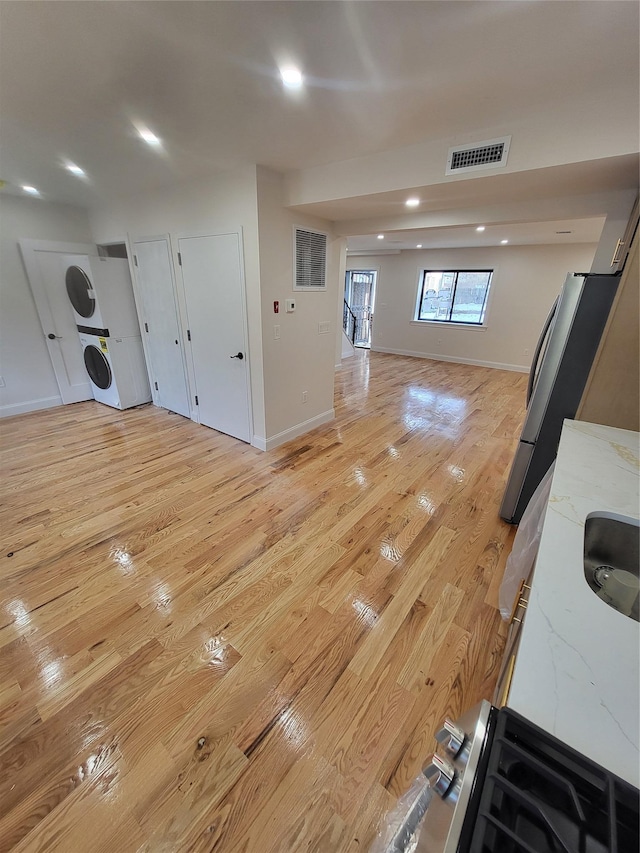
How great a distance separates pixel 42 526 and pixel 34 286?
3.39 metres

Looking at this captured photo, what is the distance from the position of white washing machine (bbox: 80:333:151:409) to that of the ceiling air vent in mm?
4039

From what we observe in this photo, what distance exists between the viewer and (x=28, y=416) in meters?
4.14

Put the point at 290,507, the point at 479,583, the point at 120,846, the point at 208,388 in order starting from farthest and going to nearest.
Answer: the point at 208,388 → the point at 290,507 → the point at 479,583 → the point at 120,846

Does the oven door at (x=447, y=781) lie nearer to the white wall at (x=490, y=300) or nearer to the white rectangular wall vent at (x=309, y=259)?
the white rectangular wall vent at (x=309, y=259)

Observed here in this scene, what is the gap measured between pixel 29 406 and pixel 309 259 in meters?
4.08

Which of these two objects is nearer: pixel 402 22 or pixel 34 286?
pixel 402 22

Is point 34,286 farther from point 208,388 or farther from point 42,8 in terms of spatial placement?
point 42,8

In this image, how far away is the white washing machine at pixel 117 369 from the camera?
4199 mm

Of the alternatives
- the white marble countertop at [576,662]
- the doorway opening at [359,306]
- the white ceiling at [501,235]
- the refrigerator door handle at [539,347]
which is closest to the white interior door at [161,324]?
the white ceiling at [501,235]

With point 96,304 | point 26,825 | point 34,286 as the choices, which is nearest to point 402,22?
point 26,825

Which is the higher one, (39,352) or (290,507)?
(39,352)

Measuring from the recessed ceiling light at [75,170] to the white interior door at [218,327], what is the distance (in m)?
0.92

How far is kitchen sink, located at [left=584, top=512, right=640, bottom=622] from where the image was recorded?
1023 millimetres

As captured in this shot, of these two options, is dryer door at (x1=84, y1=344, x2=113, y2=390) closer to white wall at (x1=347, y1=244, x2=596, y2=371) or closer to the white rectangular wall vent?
the white rectangular wall vent
